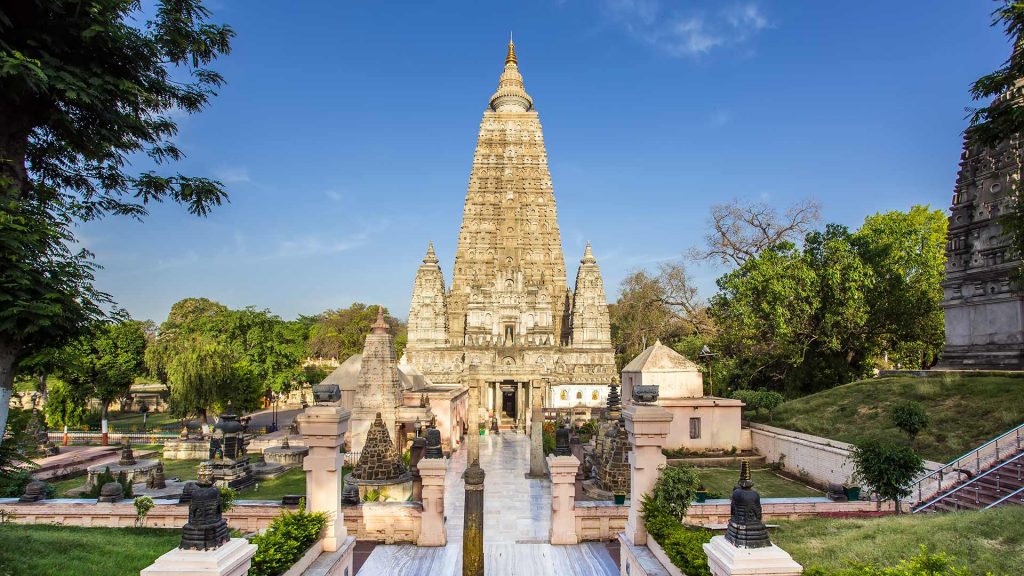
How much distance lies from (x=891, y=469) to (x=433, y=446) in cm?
1030

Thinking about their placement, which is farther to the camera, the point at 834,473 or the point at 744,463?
the point at 834,473

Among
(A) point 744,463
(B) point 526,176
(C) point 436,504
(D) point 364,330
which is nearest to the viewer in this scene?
(A) point 744,463

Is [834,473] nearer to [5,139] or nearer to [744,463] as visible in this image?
[744,463]

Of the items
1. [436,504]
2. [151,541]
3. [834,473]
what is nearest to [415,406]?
[436,504]

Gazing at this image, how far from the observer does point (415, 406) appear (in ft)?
70.0

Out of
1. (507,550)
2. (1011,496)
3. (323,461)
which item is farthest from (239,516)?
(1011,496)

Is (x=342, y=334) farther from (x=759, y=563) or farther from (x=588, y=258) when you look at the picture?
(x=759, y=563)

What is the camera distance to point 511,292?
44.8m

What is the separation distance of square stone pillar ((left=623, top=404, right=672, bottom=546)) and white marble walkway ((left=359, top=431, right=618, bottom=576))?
1823mm

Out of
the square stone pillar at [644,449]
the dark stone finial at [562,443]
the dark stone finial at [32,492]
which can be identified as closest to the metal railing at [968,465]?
the square stone pillar at [644,449]

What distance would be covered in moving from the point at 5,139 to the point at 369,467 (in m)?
10.6

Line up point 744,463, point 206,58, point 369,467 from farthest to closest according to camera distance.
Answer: point 369,467, point 206,58, point 744,463

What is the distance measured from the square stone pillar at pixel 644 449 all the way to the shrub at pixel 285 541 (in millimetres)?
5035

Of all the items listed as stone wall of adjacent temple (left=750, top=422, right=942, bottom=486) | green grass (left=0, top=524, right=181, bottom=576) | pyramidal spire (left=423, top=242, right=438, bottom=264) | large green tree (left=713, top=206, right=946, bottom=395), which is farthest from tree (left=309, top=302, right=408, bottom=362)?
green grass (left=0, top=524, right=181, bottom=576)
